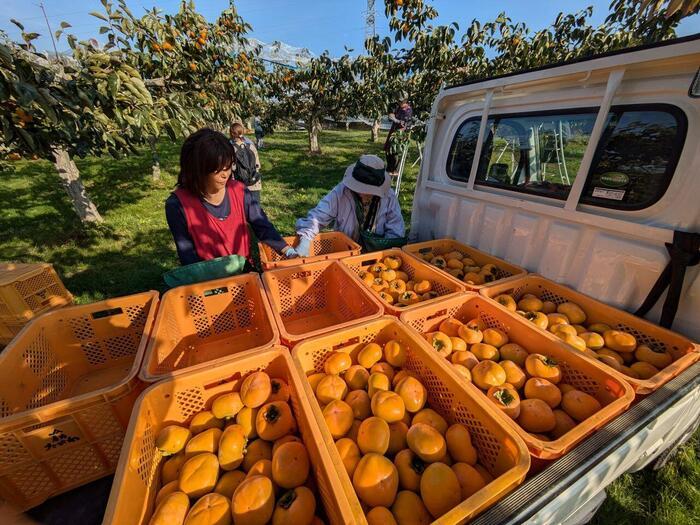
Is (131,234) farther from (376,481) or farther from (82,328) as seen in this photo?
(376,481)

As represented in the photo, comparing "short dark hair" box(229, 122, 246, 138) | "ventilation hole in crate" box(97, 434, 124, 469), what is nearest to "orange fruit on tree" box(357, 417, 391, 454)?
"ventilation hole in crate" box(97, 434, 124, 469)

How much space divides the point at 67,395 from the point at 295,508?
1.75 meters

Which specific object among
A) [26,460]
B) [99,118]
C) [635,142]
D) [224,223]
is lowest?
[26,460]

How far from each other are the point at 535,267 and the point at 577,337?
2.81 feet

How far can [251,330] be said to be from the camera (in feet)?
7.51

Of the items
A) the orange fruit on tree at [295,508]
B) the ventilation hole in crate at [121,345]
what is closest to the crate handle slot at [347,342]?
the orange fruit on tree at [295,508]

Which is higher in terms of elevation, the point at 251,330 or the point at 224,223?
the point at 224,223

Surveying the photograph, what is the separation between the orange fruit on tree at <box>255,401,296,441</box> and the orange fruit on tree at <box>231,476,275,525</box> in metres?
0.20

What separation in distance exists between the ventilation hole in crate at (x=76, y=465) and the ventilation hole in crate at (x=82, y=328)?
0.84m

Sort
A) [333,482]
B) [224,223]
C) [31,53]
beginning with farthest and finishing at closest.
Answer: [224,223], [31,53], [333,482]

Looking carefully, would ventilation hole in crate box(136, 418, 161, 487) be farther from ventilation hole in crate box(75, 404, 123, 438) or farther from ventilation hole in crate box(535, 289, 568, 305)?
ventilation hole in crate box(535, 289, 568, 305)

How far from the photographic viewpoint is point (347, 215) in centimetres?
336

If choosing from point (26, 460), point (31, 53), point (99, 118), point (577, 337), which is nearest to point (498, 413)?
point (577, 337)

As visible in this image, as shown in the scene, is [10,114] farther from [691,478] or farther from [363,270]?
[691,478]
